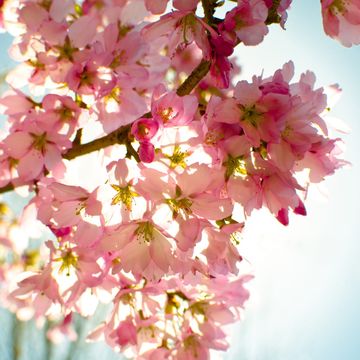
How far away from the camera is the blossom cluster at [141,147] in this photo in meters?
0.77

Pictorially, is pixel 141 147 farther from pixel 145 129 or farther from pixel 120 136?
pixel 120 136

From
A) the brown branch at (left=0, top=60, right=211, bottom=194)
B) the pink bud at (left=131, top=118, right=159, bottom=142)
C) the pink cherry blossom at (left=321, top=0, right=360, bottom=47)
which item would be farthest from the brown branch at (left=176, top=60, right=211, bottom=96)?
the pink cherry blossom at (left=321, top=0, right=360, bottom=47)

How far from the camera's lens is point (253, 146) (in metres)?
0.77

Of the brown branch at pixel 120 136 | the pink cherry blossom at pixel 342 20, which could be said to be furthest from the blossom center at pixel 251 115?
the pink cherry blossom at pixel 342 20

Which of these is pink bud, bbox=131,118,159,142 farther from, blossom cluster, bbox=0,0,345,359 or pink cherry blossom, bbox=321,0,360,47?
pink cherry blossom, bbox=321,0,360,47

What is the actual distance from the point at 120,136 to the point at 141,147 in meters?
0.14

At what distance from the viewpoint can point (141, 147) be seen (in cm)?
77

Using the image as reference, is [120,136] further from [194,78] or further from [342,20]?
[342,20]

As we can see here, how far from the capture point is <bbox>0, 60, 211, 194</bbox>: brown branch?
0.86 meters

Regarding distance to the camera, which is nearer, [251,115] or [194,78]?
[251,115]

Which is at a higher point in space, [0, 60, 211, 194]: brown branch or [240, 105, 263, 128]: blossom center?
[240, 105, 263, 128]: blossom center

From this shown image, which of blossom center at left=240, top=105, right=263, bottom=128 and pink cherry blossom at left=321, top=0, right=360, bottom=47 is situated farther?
pink cherry blossom at left=321, top=0, right=360, bottom=47

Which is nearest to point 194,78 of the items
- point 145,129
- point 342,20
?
point 145,129

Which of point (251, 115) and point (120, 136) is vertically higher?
point (251, 115)
